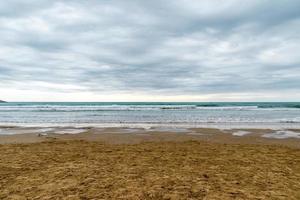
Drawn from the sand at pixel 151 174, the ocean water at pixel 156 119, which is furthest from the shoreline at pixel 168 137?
the ocean water at pixel 156 119

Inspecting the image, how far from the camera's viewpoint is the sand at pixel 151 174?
13.1ft

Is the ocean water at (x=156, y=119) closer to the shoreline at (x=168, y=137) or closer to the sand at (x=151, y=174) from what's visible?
the shoreline at (x=168, y=137)

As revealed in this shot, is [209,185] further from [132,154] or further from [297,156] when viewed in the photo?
[297,156]

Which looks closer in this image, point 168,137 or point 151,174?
point 151,174

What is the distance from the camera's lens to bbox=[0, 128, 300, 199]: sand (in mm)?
4004

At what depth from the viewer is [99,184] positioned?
175 inches

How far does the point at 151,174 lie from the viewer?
5.05 m

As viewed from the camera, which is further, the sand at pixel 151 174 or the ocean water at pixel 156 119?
the ocean water at pixel 156 119

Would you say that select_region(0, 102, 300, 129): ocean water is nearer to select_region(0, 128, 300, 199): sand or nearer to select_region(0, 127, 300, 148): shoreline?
select_region(0, 127, 300, 148): shoreline

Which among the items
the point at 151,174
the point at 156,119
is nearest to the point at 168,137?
the point at 151,174

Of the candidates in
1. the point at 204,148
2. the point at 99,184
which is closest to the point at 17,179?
the point at 99,184

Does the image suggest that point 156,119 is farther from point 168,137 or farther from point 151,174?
point 151,174

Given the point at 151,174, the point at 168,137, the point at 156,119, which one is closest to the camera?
the point at 151,174

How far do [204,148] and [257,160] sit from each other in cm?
206
